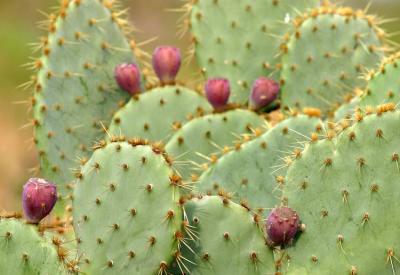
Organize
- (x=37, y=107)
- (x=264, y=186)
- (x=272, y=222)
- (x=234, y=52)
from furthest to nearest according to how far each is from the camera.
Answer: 1. (x=234, y=52)
2. (x=37, y=107)
3. (x=264, y=186)
4. (x=272, y=222)

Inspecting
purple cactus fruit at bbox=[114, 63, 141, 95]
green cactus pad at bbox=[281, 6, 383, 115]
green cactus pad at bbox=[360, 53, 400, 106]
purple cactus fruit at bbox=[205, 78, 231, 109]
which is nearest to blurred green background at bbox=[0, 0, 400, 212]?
green cactus pad at bbox=[281, 6, 383, 115]

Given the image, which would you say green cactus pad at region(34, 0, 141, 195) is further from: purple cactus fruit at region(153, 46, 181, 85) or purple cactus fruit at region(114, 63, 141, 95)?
purple cactus fruit at region(153, 46, 181, 85)

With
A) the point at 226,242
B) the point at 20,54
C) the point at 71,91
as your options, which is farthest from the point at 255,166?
the point at 20,54

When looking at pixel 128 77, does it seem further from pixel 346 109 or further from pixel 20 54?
pixel 20 54

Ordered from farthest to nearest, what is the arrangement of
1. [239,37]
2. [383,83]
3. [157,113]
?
[239,37] < [157,113] < [383,83]

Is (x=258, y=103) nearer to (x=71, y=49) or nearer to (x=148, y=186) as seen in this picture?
(x=71, y=49)

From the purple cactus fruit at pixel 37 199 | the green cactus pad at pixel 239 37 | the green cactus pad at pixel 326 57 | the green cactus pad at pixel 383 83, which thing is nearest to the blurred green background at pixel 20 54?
the green cactus pad at pixel 239 37

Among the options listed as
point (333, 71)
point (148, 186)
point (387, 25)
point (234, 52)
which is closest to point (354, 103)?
point (333, 71)
